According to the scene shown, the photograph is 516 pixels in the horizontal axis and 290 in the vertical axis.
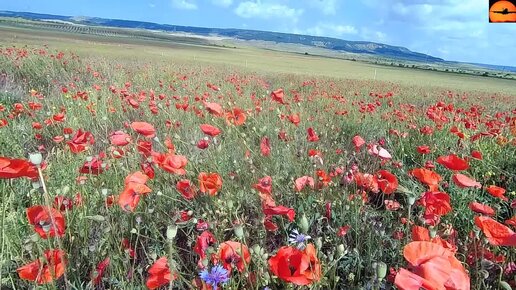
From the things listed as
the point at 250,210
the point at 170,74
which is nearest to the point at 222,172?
the point at 250,210

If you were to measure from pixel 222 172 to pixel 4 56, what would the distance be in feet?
32.8

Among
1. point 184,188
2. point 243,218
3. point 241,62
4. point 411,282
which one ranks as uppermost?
point 411,282

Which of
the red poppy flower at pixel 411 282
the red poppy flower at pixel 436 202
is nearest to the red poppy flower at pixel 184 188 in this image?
the red poppy flower at pixel 436 202

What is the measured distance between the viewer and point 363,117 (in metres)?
5.23

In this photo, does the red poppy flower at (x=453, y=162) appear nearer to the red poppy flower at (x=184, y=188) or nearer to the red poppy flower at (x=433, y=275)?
the red poppy flower at (x=433, y=275)

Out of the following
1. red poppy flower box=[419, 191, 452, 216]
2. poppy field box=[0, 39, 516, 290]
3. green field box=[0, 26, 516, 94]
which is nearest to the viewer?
poppy field box=[0, 39, 516, 290]

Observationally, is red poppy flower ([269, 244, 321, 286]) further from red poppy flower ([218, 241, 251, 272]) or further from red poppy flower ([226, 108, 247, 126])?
red poppy flower ([226, 108, 247, 126])

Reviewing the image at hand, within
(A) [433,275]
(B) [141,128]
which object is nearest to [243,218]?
(B) [141,128]

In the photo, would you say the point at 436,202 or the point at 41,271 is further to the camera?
the point at 436,202

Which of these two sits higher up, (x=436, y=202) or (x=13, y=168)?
(x=13, y=168)

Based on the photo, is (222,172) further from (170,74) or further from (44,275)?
(170,74)

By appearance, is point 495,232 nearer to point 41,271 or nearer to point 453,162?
A: point 453,162

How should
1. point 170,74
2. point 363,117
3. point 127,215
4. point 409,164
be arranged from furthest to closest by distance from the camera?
point 170,74
point 363,117
point 409,164
point 127,215

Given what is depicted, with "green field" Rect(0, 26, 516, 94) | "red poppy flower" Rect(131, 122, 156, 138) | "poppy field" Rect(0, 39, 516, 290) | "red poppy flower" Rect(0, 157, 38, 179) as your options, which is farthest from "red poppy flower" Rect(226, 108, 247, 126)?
"green field" Rect(0, 26, 516, 94)
